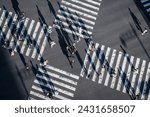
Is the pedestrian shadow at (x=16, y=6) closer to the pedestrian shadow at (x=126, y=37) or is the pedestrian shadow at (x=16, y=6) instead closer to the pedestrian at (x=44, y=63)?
the pedestrian at (x=44, y=63)

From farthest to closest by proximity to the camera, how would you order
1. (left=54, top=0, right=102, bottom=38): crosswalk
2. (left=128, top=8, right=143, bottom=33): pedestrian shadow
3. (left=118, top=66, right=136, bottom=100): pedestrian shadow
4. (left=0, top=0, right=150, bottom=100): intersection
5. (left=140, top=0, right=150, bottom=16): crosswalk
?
(left=140, top=0, right=150, bottom=16): crosswalk
(left=128, top=8, right=143, bottom=33): pedestrian shadow
(left=54, top=0, right=102, bottom=38): crosswalk
(left=118, top=66, right=136, bottom=100): pedestrian shadow
(left=0, top=0, right=150, bottom=100): intersection

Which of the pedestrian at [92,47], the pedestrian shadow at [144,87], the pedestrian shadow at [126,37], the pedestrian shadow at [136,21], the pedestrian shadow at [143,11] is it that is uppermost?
the pedestrian shadow at [143,11]

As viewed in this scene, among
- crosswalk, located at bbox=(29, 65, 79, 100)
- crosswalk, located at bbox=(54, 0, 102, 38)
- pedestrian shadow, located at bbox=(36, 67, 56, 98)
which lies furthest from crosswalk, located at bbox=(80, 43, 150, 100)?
pedestrian shadow, located at bbox=(36, 67, 56, 98)

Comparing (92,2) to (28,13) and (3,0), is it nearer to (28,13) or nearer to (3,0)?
(28,13)

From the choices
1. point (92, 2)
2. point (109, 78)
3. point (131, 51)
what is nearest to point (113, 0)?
point (92, 2)

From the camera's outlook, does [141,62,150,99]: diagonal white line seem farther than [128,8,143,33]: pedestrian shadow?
No

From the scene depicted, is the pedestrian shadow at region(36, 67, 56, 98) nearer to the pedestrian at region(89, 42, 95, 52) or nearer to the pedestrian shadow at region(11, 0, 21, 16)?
the pedestrian at region(89, 42, 95, 52)

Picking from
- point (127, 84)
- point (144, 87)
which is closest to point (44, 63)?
point (127, 84)

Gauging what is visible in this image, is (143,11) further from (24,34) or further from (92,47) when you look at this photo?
(24,34)

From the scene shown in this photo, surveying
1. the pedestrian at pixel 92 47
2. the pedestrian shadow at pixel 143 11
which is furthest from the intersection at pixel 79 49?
the pedestrian shadow at pixel 143 11
